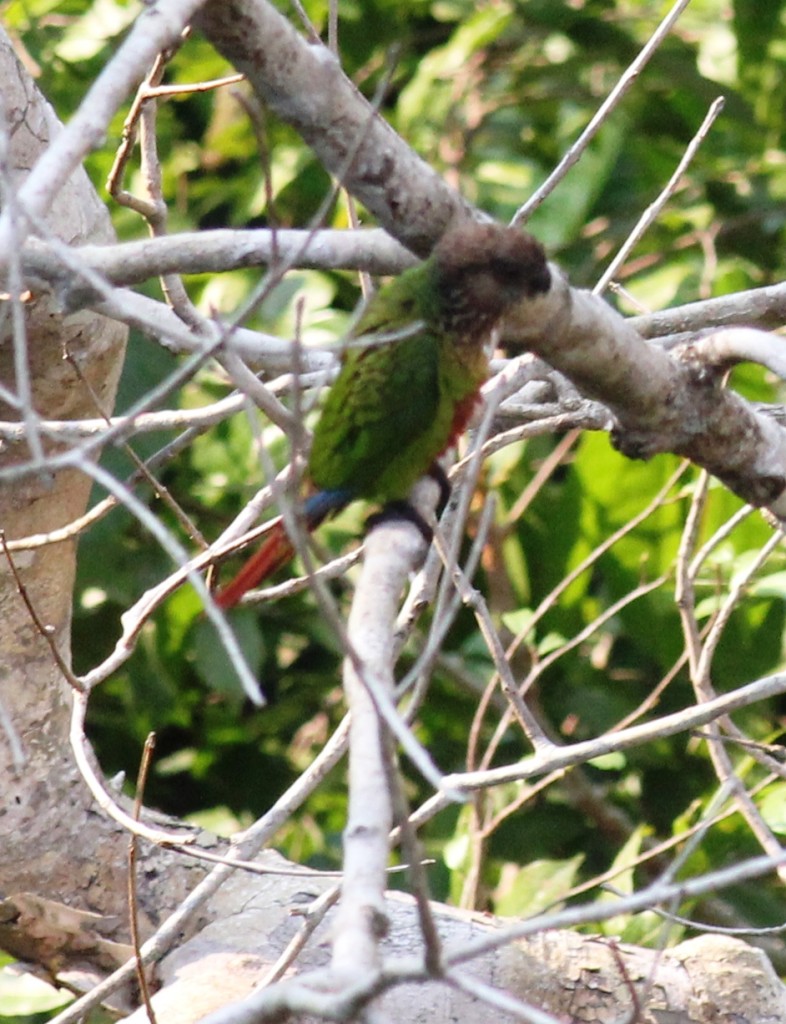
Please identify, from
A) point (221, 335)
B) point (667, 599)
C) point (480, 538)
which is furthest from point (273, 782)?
point (221, 335)

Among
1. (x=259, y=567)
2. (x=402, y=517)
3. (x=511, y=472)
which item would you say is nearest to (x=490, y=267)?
(x=402, y=517)

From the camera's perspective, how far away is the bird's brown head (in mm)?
1948

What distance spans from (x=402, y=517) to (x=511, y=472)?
2.29m

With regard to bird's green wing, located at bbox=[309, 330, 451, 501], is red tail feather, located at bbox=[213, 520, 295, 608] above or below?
below

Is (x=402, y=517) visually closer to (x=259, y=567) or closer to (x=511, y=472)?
(x=259, y=567)

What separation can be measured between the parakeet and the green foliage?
1.23 meters

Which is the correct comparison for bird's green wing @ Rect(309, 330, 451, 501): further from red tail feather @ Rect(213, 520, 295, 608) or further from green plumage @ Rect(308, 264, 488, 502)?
red tail feather @ Rect(213, 520, 295, 608)

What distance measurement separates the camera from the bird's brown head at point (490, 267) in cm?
195

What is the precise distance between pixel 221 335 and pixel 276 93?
15.7 inches

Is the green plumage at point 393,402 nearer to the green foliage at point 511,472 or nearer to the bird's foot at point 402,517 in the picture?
the bird's foot at point 402,517

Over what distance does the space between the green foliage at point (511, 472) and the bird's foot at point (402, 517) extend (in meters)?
1.34

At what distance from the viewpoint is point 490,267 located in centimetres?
200

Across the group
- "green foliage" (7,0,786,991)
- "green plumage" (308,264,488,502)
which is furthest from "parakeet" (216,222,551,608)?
"green foliage" (7,0,786,991)

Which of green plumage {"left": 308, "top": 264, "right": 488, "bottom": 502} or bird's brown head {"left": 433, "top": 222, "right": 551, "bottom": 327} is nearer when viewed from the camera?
bird's brown head {"left": 433, "top": 222, "right": 551, "bottom": 327}
